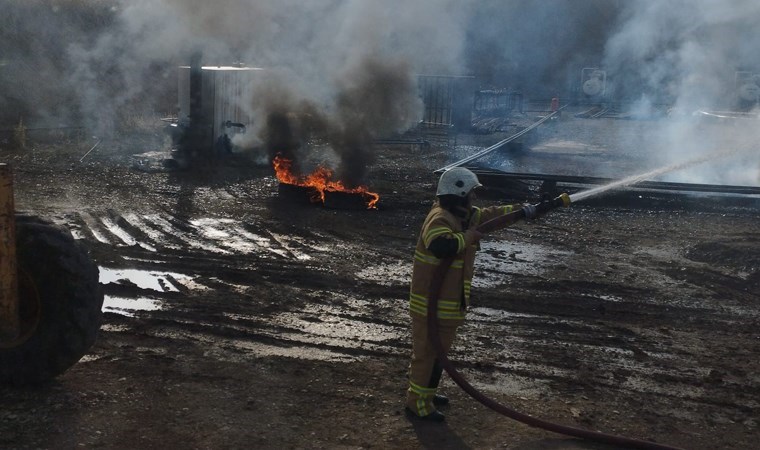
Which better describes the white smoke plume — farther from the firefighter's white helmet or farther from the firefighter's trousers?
the firefighter's trousers

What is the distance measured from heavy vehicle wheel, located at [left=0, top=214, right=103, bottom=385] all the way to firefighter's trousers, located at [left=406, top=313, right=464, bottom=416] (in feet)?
6.58

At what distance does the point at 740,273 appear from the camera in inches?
340

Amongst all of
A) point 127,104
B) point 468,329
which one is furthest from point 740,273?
point 127,104

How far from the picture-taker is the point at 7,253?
455 centimetres

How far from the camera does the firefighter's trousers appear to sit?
187 inches

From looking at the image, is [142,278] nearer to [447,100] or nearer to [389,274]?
[389,274]

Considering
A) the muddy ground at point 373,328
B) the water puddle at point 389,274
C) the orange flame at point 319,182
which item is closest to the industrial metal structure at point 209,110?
the orange flame at point 319,182

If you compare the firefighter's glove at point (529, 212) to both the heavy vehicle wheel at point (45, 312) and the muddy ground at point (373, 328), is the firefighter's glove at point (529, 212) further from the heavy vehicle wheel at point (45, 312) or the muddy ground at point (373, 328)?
the heavy vehicle wheel at point (45, 312)

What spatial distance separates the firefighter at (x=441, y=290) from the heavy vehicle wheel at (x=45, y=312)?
6.62 feet

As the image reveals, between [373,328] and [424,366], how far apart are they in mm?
1703

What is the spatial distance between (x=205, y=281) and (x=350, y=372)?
2689mm

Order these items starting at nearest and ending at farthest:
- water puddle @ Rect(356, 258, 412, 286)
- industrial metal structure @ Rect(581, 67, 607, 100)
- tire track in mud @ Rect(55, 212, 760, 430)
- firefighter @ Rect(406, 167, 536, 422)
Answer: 1. firefighter @ Rect(406, 167, 536, 422)
2. tire track in mud @ Rect(55, 212, 760, 430)
3. water puddle @ Rect(356, 258, 412, 286)
4. industrial metal structure @ Rect(581, 67, 607, 100)

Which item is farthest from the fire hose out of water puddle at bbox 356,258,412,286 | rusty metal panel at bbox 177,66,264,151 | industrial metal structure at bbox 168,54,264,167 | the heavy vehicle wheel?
rusty metal panel at bbox 177,66,264,151

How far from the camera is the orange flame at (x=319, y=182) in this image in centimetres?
1188
